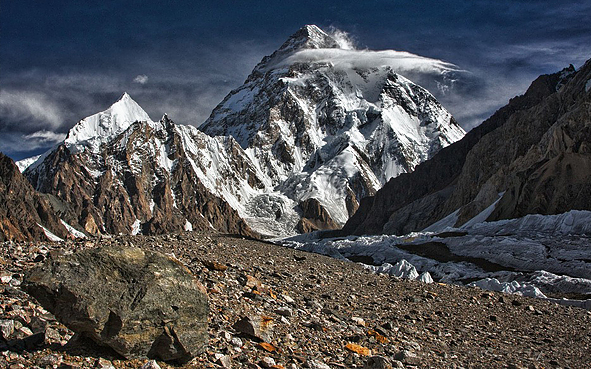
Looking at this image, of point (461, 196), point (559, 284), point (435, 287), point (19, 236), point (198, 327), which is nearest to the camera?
point (198, 327)

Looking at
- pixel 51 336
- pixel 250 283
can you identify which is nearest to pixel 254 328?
pixel 51 336

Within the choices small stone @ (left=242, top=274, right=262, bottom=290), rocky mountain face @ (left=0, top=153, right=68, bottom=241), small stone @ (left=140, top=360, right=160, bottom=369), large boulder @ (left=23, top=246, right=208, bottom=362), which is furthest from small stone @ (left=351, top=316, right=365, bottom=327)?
rocky mountain face @ (left=0, top=153, right=68, bottom=241)

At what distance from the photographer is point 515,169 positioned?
309ft

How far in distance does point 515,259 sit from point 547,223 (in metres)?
17.4

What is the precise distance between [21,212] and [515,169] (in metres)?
114

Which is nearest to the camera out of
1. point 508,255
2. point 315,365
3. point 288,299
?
point 315,365

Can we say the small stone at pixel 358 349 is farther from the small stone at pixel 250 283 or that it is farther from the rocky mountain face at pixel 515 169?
the rocky mountain face at pixel 515 169

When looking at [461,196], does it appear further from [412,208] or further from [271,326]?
[271,326]

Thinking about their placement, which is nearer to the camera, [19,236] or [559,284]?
[559,284]

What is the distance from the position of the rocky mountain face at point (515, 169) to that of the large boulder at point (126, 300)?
6759 cm

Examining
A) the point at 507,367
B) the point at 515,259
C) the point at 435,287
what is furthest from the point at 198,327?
the point at 515,259

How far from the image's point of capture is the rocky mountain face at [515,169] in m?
67.8

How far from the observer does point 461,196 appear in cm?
11912

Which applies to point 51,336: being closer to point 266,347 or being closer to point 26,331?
point 26,331
